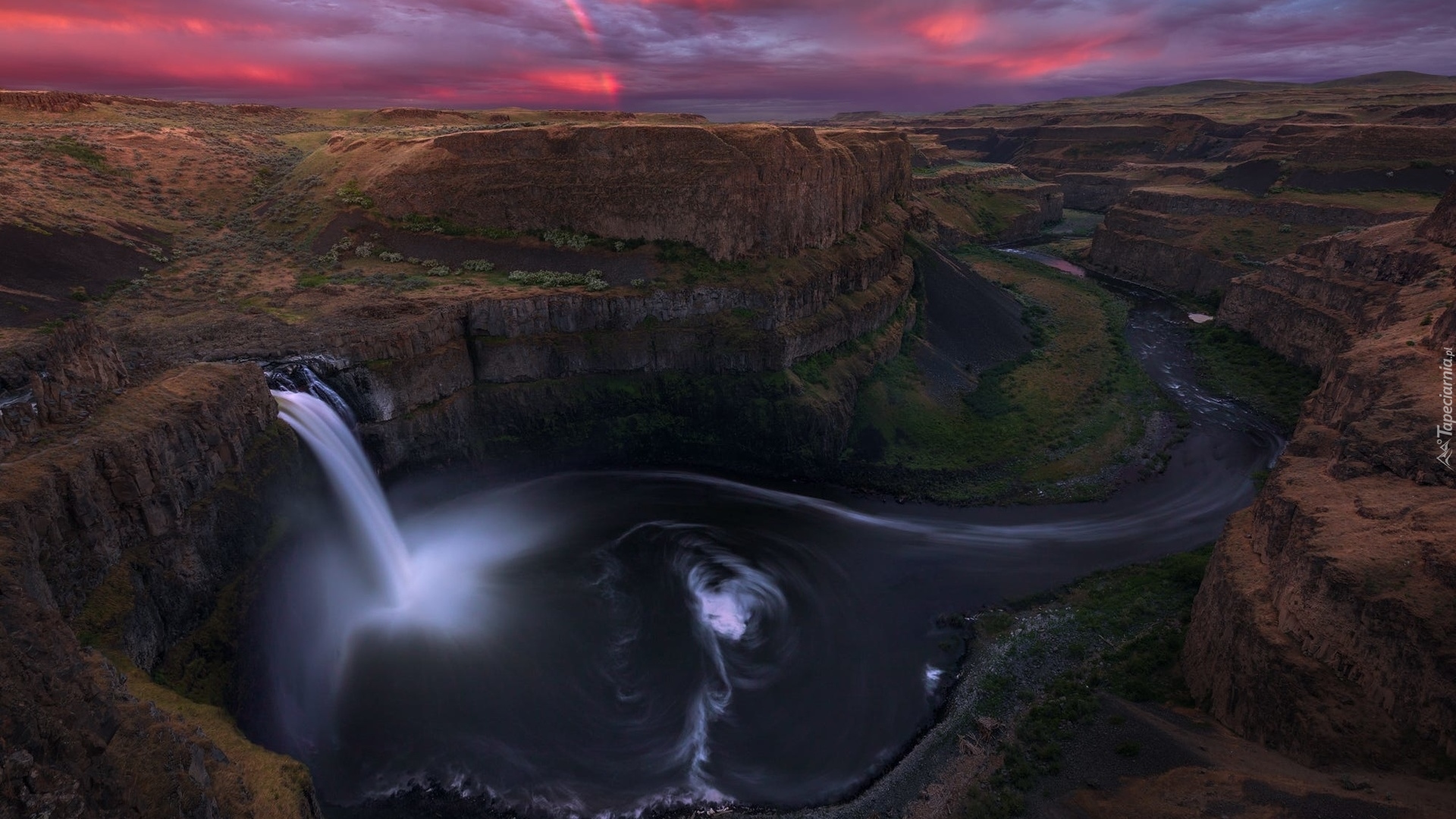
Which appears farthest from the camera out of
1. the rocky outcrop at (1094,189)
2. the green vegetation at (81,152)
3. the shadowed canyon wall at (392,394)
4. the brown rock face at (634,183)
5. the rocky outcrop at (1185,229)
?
the rocky outcrop at (1094,189)

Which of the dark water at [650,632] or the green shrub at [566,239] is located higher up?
the green shrub at [566,239]

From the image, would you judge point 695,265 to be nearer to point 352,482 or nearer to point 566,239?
point 566,239

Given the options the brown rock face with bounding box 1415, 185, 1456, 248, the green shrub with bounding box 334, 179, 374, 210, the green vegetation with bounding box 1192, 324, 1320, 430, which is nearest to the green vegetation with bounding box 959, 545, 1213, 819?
the green vegetation with bounding box 1192, 324, 1320, 430

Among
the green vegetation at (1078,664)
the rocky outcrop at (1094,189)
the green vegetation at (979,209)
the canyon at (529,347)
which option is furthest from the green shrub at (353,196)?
the rocky outcrop at (1094,189)

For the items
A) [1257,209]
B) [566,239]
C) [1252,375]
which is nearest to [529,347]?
[566,239]

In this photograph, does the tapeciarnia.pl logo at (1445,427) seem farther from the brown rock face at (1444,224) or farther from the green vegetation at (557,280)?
the green vegetation at (557,280)
